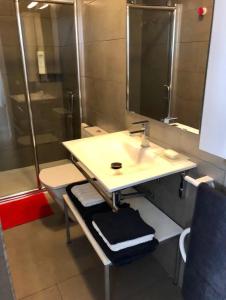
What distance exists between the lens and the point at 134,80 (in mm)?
1840

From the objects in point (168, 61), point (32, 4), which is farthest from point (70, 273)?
point (32, 4)

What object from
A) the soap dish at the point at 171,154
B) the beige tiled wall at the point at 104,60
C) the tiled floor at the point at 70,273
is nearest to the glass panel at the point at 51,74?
the beige tiled wall at the point at 104,60

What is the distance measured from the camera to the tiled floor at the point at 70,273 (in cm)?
165

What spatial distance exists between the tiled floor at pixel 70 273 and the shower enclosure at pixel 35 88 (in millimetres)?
994

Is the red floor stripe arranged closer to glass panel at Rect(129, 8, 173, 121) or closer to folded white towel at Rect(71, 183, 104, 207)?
folded white towel at Rect(71, 183, 104, 207)

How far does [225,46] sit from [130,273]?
63.0 inches

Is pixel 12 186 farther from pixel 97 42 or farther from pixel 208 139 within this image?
pixel 208 139

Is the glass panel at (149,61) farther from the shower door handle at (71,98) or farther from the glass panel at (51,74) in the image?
the shower door handle at (71,98)

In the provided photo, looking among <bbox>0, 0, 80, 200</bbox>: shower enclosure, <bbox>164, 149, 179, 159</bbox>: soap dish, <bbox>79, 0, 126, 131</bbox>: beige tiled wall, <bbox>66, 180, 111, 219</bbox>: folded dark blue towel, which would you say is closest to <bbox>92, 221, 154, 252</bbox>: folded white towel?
<bbox>66, 180, 111, 219</bbox>: folded dark blue towel

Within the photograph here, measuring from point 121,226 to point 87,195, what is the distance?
17.3 inches

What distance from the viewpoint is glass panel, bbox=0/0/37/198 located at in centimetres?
275

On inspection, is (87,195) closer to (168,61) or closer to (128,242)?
(128,242)

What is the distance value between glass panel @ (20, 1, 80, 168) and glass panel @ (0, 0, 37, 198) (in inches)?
4.7

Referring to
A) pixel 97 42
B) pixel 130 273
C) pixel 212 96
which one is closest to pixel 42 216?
pixel 130 273
